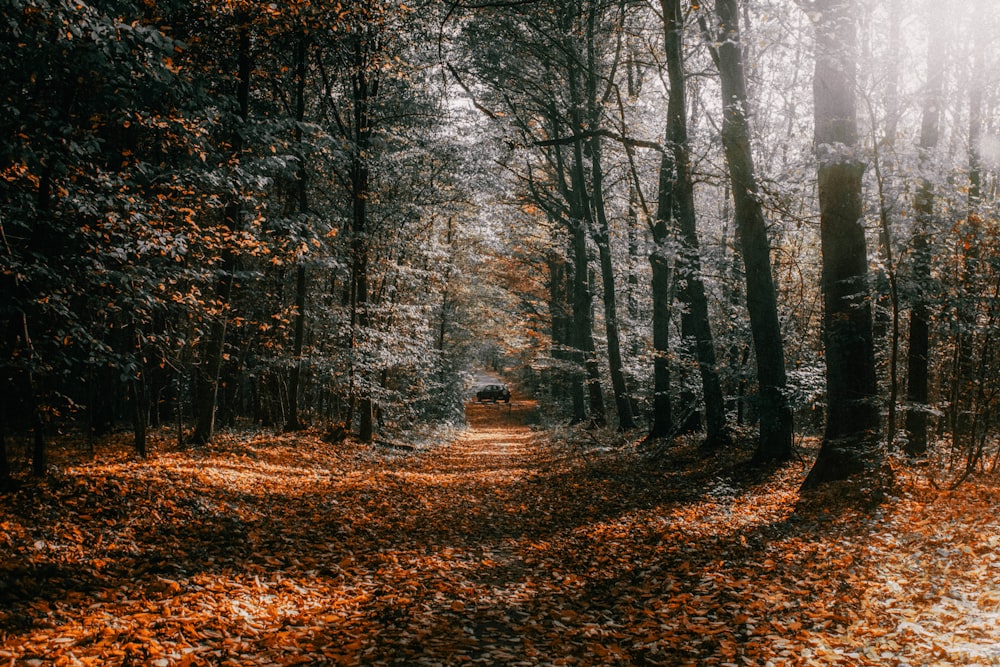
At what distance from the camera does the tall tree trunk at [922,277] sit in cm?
733

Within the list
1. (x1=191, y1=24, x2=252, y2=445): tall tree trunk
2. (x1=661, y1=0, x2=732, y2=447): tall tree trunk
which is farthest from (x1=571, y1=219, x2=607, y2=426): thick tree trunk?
(x1=191, y1=24, x2=252, y2=445): tall tree trunk

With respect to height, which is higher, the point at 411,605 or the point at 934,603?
the point at 934,603

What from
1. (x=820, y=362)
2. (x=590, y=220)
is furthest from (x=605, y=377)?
(x=820, y=362)

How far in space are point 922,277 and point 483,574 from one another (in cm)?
652

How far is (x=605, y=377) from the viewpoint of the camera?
72.1 ft

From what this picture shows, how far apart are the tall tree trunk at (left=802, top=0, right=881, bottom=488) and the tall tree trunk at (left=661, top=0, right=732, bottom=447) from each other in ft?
10.7

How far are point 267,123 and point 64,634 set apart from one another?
25.2ft

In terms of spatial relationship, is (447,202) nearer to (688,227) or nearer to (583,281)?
(583,281)

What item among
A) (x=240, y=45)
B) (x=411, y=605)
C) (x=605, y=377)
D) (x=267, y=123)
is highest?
(x=240, y=45)

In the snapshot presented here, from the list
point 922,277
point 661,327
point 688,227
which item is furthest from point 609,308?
point 922,277

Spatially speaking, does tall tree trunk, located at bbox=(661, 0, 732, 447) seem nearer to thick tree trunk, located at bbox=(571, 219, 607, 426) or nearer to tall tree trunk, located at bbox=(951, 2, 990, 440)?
tall tree trunk, located at bbox=(951, 2, 990, 440)

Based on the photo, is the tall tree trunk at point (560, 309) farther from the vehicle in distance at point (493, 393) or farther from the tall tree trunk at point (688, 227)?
the tall tree trunk at point (688, 227)

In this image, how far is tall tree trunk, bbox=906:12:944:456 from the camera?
733 cm

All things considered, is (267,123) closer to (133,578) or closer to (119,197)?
(119,197)
